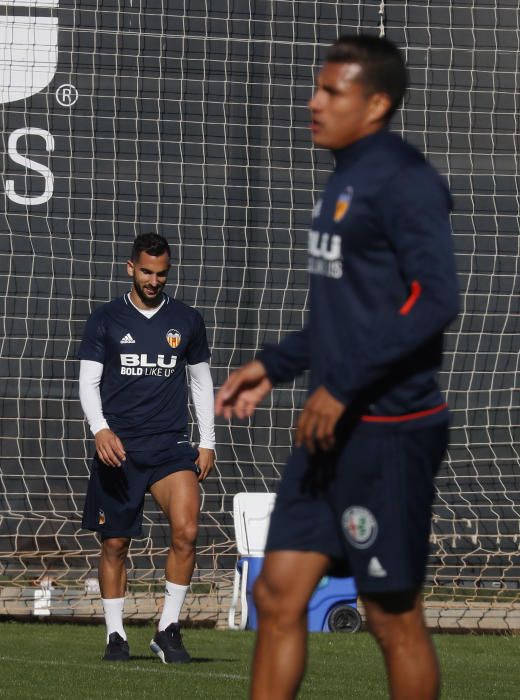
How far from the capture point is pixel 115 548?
7117mm

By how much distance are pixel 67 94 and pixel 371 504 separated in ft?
27.1

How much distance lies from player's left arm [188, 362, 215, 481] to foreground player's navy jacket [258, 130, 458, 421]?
3.90 meters

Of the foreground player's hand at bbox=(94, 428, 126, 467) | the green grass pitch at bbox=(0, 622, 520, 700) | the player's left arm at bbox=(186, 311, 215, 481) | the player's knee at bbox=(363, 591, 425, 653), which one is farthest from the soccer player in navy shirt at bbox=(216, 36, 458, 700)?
the player's left arm at bbox=(186, 311, 215, 481)

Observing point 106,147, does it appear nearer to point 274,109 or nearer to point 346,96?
point 274,109

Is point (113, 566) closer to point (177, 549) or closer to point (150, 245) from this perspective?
point (177, 549)

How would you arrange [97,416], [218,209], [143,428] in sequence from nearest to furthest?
[97,416]
[143,428]
[218,209]

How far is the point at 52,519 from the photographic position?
33.6 ft

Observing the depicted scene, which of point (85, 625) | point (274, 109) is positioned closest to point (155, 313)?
point (85, 625)

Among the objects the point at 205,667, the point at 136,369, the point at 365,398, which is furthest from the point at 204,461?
the point at 365,398

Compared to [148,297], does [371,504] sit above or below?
below

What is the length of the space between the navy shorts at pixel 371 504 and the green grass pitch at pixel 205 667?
8.16 feet

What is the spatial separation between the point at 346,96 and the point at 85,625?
654cm

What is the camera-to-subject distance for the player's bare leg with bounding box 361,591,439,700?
10.9ft

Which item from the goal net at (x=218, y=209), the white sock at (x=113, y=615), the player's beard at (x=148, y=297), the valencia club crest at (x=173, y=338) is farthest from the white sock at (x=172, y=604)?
the goal net at (x=218, y=209)
